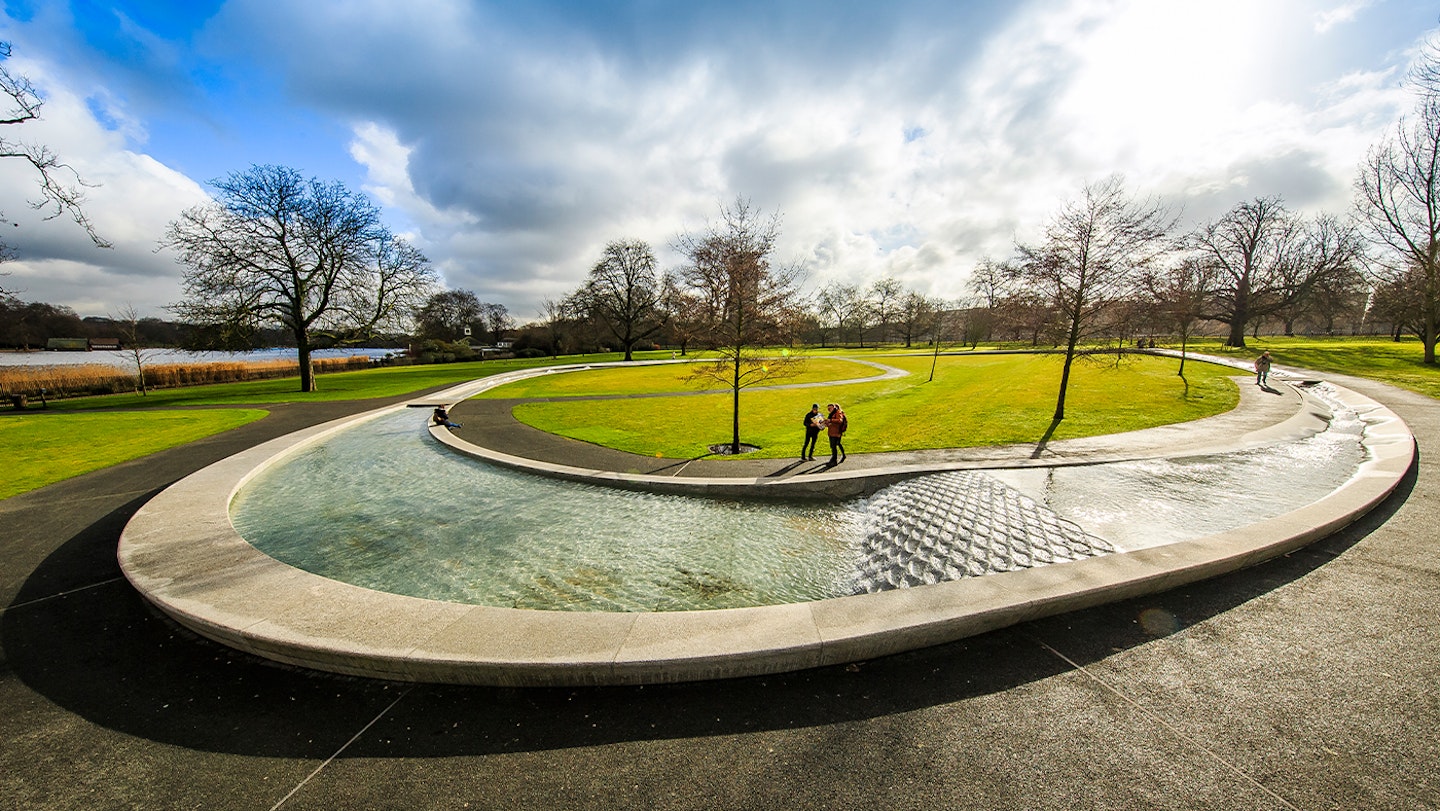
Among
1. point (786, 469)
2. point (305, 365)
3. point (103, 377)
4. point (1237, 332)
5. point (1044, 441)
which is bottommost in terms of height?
point (786, 469)

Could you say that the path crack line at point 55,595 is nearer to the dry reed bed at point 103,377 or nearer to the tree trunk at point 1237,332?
the dry reed bed at point 103,377

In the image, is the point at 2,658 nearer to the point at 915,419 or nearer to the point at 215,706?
the point at 215,706

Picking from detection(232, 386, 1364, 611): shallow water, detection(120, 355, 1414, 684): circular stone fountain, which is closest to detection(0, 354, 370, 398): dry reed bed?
detection(232, 386, 1364, 611): shallow water

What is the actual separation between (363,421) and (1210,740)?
23940mm

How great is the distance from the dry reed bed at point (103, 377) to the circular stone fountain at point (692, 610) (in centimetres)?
3352

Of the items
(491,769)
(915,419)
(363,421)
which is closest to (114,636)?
(491,769)

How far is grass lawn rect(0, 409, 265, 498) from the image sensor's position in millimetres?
11039

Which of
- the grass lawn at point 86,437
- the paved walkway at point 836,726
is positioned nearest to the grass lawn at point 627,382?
the grass lawn at point 86,437

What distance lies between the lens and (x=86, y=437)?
14859 millimetres

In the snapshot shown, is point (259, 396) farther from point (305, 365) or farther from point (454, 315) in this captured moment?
point (454, 315)

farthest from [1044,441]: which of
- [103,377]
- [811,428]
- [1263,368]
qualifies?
[103,377]

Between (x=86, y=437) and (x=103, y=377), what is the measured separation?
25517 mm

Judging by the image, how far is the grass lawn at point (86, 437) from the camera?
36.2 ft

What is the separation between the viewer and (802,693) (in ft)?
12.5
